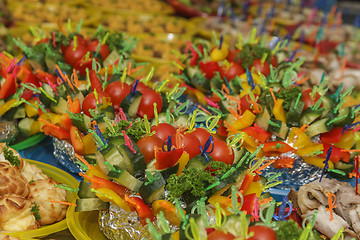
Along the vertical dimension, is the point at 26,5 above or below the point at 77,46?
below

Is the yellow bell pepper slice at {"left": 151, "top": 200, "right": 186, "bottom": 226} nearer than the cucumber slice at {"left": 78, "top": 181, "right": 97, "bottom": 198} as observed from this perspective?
Yes

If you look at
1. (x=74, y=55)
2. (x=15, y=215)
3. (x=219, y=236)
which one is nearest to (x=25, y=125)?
(x=74, y=55)

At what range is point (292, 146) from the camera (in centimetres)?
187

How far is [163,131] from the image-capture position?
152 cm

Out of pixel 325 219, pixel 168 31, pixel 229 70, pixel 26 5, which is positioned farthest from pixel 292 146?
pixel 26 5

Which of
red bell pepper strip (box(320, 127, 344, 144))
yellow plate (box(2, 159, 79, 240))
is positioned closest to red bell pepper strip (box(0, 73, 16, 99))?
yellow plate (box(2, 159, 79, 240))

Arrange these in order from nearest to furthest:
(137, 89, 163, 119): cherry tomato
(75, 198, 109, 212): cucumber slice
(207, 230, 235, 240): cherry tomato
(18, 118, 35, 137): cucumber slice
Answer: (207, 230, 235, 240): cherry tomato → (75, 198, 109, 212): cucumber slice → (137, 89, 163, 119): cherry tomato → (18, 118, 35, 137): cucumber slice

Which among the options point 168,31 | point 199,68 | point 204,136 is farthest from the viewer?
point 168,31

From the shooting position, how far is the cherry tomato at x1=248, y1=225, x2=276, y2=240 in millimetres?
1082

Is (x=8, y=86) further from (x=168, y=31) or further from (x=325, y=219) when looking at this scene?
(x=168, y=31)

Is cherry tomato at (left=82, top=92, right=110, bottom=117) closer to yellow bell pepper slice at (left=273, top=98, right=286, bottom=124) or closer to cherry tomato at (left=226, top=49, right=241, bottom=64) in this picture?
yellow bell pepper slice at (left=273, top=98, right=286, bottom=124)

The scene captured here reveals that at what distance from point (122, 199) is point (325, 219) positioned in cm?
67

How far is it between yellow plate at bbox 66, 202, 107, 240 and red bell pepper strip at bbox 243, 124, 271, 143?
752 mm

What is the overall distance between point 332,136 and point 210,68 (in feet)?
2.54
